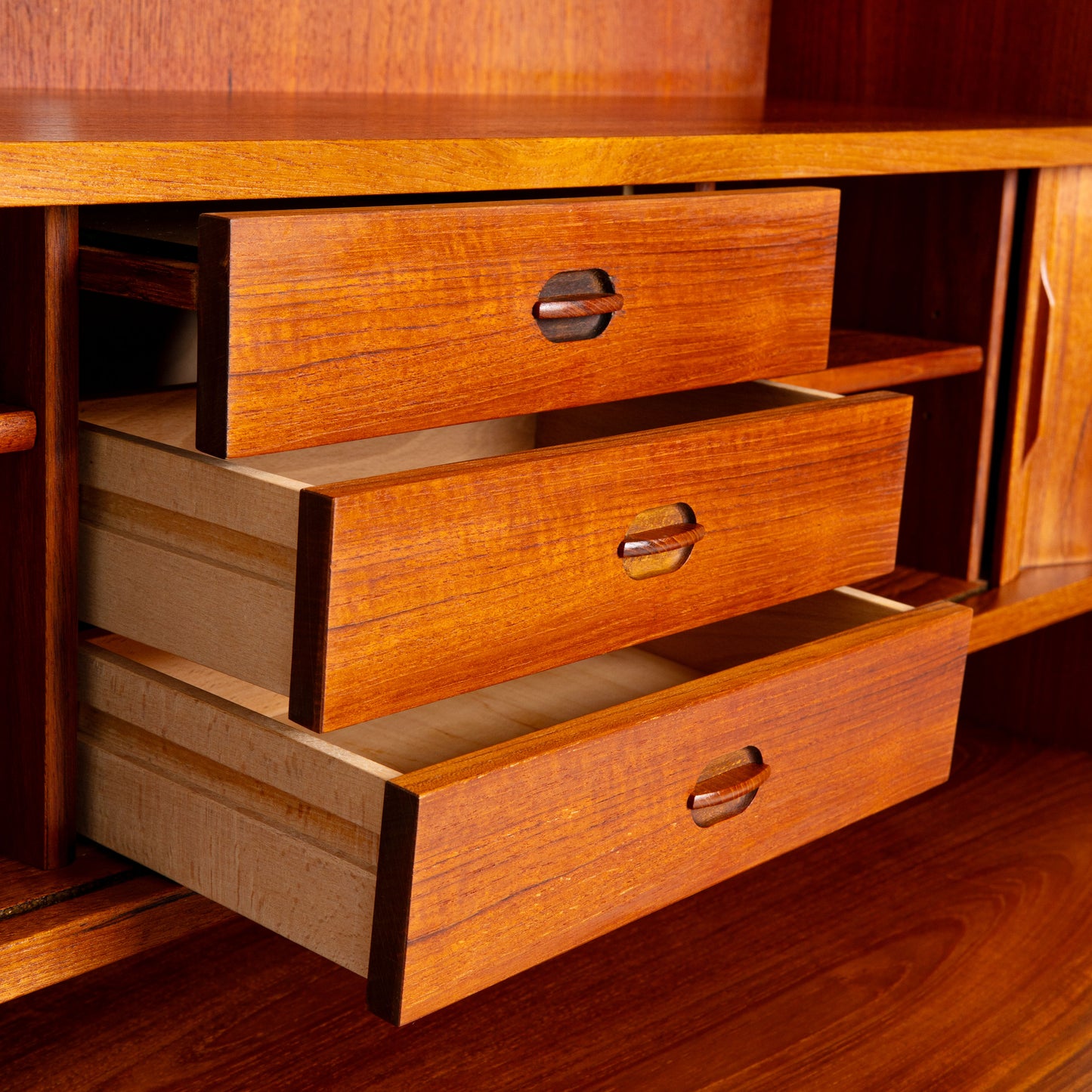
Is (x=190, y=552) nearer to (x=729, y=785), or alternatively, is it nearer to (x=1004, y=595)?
(x=729, y=785)

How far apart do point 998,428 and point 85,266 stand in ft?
2.95

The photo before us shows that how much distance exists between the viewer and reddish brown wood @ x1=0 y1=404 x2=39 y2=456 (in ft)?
2.37

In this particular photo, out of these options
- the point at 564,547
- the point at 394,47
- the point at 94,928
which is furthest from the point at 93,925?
the point at 394,47

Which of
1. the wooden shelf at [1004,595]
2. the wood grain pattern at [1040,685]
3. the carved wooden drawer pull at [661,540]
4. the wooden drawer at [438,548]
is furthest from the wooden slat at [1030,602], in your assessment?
the carved wooden drawer pull at [661,540]

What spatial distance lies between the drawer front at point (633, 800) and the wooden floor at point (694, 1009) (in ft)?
0.64

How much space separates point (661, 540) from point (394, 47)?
682mm

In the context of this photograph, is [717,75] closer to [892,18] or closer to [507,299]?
[892,18]

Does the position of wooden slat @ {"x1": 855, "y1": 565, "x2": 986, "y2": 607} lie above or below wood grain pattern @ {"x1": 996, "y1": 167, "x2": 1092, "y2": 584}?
below

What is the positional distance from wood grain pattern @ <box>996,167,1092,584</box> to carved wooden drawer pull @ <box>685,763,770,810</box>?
1.96 feet

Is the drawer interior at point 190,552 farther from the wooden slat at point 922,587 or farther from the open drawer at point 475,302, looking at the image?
the wooden slat at point 922,587

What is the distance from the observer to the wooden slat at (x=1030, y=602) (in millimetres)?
1306

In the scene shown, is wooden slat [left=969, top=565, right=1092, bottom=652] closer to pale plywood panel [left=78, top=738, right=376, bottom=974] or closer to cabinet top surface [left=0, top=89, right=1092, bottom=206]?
Result: cabinet top surface [left=0, top=89, right=1092, bottom=206]

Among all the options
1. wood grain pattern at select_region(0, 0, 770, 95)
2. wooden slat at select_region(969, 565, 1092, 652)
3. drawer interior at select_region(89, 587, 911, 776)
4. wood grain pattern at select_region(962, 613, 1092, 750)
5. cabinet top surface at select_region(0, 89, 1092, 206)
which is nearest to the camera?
cabinet top surface at select_region(0, 89, 1092, 206)

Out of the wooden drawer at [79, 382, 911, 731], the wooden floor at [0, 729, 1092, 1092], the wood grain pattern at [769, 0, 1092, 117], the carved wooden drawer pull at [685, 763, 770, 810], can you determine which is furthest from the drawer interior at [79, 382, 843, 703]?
the wood grain pattern at [769, 0, 1092, 117]
